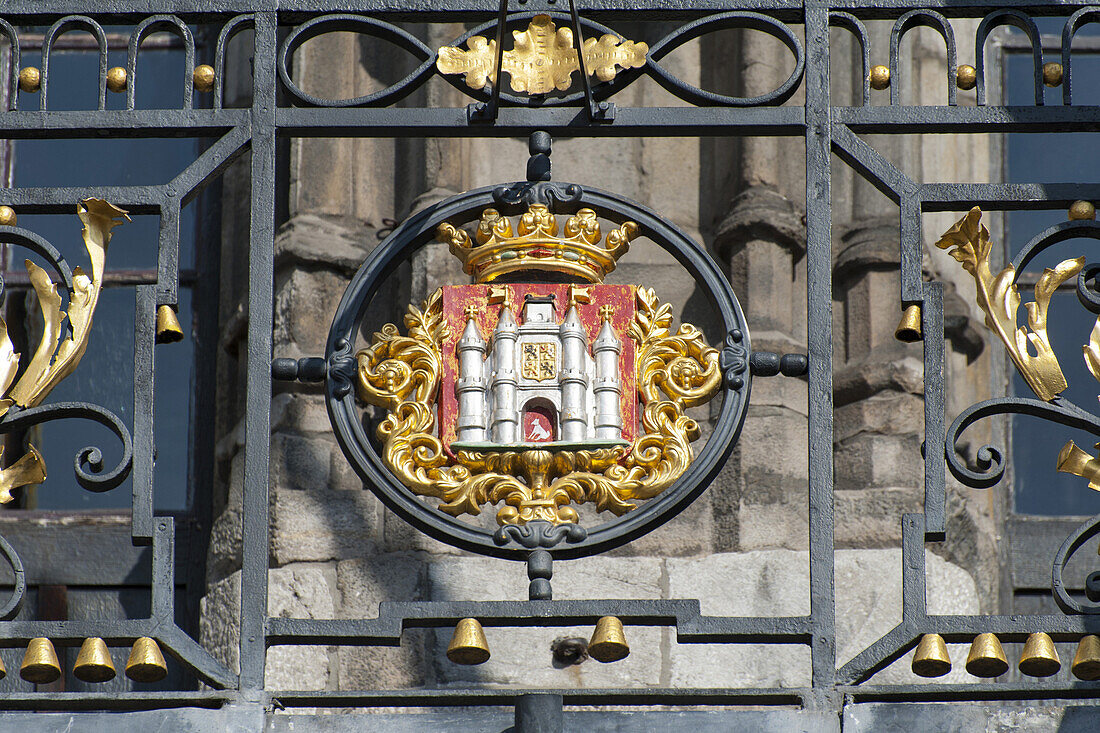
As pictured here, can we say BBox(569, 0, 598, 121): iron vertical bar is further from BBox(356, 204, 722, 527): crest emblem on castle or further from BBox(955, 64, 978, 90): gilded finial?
BBox(955, 64, 978, 90): gilded finial

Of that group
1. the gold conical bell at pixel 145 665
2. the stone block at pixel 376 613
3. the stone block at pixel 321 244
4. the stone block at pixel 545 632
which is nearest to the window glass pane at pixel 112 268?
the stone block at pixel 321 244

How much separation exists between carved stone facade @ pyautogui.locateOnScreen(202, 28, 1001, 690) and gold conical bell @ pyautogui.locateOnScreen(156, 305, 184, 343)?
57.2 inches

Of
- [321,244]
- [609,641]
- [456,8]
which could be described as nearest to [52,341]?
[456,8]

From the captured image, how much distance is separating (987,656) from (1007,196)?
3.03 feet

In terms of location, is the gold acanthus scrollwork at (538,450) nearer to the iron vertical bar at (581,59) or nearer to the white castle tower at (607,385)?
the white castle tower at (607,385)

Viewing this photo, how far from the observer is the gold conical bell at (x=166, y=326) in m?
4.14

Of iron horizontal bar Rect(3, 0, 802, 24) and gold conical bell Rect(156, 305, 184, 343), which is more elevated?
iron horizontal bar Rect(3, 0, 802, 24)

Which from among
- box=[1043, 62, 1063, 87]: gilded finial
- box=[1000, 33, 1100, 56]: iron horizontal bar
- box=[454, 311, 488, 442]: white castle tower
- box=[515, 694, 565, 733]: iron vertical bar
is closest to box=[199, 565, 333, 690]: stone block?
box=[454, 311, 488, 442]: white castle tower

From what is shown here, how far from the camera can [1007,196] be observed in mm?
4270

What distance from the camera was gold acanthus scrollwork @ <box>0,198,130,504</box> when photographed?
4.16 metres

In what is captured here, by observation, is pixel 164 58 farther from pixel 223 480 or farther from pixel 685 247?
pixel 685 247

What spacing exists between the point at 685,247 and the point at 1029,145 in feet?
8.26

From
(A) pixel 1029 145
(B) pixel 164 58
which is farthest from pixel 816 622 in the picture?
(B) pixel 164 58

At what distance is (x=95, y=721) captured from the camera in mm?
3867
